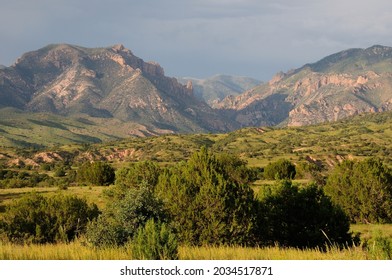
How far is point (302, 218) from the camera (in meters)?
36.9

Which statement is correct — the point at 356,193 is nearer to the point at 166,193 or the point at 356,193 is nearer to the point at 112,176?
the point at 166,193

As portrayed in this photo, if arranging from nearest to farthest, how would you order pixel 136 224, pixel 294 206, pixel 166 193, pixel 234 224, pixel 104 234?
pixel 104 234
pixel 136 224
pixel 234 224
pixel 166 193
pixel 294 206

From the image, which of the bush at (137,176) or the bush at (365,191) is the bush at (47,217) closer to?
the bush at (137,176)

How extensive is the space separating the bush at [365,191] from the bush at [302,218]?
20179mm

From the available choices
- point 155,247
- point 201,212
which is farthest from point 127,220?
point 155,247

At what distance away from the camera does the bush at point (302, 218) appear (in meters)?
34.9

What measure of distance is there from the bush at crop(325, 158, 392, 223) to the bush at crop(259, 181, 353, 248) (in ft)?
66.2

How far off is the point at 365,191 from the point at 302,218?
2420 cm

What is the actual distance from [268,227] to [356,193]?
1189 inches

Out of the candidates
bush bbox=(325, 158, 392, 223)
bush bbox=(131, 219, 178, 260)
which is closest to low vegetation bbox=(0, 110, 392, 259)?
bush bbox=(131, 219, 178, 260)

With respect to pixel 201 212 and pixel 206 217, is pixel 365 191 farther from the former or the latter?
pixel 201 212

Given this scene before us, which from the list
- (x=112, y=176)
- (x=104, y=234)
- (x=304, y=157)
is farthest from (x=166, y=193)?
(x=304, y=157)

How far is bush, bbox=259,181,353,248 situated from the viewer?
34.9 metres
